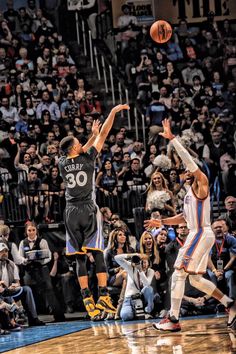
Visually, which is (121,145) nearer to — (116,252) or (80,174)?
(116,252)

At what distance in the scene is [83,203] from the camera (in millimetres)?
13727

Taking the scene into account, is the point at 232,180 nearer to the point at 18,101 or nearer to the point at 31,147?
the point at 31,147

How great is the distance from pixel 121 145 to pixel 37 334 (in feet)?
23.9

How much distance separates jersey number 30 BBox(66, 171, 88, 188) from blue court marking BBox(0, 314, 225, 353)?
2.01 m

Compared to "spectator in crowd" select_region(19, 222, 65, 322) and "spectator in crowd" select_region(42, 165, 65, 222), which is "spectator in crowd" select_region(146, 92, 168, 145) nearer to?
"spectator in crowd" select_region(42, 165, 65, 222)

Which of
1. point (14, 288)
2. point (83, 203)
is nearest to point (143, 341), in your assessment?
point (83, 203)

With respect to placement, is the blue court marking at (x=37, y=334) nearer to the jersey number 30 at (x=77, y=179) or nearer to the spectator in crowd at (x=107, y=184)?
the jersey number 30 at (x=77, y=179)

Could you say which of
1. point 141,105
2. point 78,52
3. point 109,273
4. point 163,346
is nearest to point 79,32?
point 78,52

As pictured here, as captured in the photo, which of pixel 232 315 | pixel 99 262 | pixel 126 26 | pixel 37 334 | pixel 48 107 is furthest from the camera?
pixel 126 26

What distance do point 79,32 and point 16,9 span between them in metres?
2.00

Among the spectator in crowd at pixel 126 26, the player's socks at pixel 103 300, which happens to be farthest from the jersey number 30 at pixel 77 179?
the spectator in crowd at pixel 126 26

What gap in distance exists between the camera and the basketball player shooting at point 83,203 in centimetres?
1354

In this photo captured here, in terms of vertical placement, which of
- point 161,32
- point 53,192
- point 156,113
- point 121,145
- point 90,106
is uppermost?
point 161,32

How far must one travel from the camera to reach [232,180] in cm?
1925
